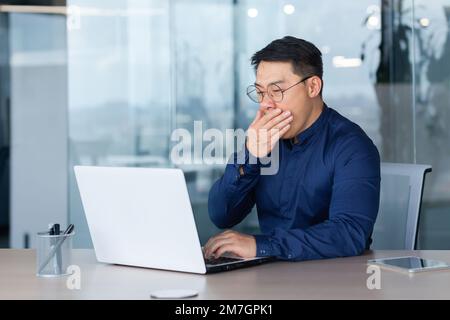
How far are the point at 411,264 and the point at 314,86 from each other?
2.49 feet

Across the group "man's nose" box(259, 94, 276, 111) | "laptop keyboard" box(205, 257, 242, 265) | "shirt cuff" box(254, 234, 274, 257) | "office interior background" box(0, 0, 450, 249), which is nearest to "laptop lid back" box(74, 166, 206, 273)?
"laptop keyboard" box(205, 257, 242, 265)

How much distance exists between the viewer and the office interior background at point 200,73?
4.84 m

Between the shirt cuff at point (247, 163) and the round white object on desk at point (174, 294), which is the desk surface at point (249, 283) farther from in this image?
the shirt cuff at point (247, 163)

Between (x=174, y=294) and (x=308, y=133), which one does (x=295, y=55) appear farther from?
(x=174, y=294)

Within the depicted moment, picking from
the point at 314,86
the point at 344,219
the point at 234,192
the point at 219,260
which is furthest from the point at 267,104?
the point at 219,260

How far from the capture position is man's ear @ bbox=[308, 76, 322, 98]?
102 inches

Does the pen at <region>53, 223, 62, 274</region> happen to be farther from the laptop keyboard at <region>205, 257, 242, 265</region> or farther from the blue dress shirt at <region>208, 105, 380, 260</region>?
the blue dress shirt at <region>208, 105, 380, 260</region>

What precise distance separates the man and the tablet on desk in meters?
0.13

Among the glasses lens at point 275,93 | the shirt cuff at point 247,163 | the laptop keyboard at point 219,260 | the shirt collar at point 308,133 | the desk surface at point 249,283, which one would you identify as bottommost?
the desk surface at point 249,283

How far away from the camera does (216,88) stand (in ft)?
16.0

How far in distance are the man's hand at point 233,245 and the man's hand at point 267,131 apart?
40 centimetres

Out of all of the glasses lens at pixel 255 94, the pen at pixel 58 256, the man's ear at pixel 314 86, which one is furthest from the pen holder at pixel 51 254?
the man's ear at pixel 314 86

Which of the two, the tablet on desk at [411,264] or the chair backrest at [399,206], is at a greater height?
the chair backrest at [399,206]
